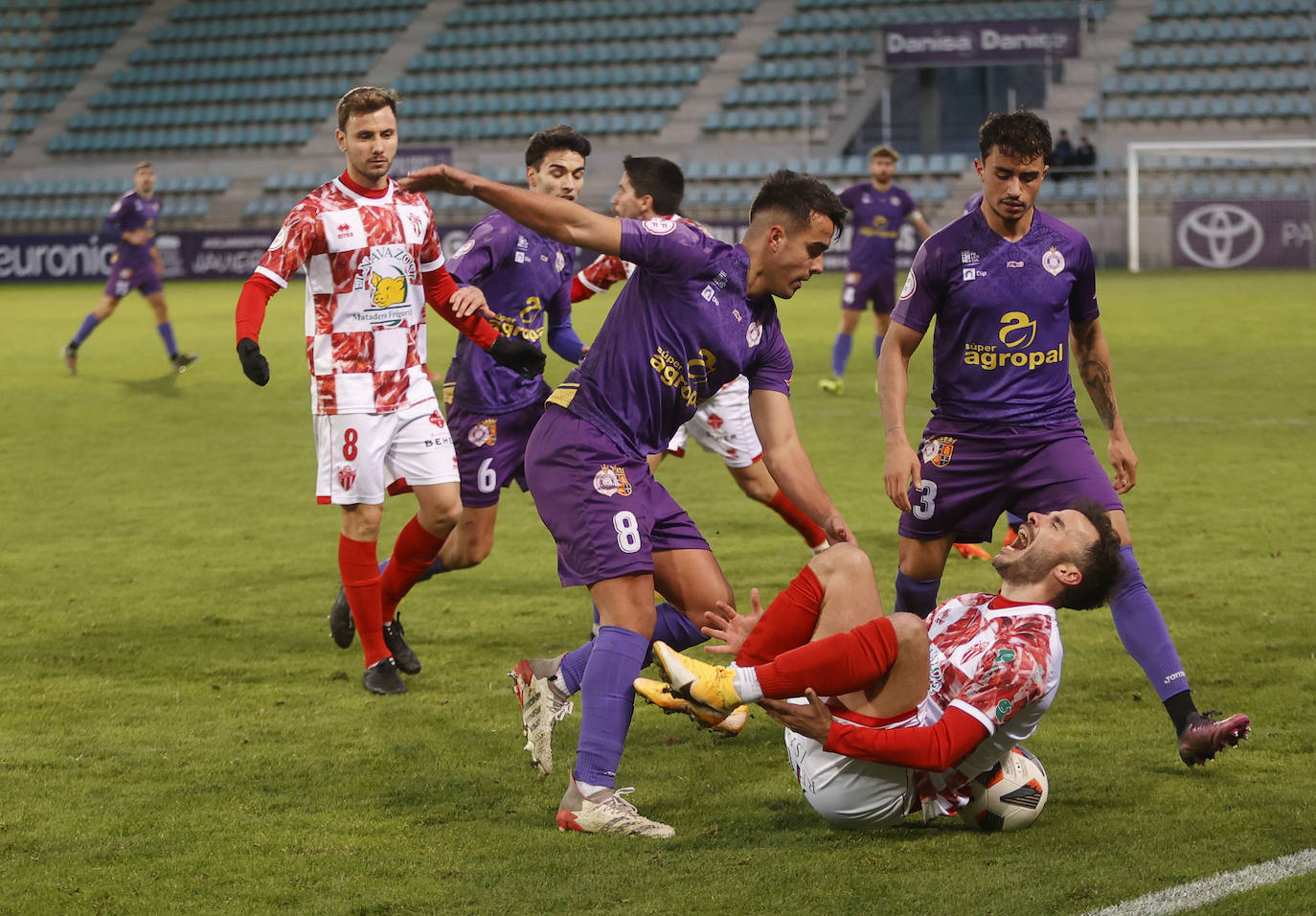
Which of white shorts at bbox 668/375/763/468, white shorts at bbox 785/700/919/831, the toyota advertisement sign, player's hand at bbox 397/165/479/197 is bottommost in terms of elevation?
the toyota advertisement sign

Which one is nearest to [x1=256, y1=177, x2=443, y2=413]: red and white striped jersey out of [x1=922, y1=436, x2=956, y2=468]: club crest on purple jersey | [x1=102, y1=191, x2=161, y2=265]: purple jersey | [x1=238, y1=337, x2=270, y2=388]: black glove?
[x1=238, y1=337, x2=270, y2=388]: black glove

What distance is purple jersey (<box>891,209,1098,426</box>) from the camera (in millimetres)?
4871

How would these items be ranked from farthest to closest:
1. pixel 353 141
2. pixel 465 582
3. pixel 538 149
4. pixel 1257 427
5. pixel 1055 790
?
pixel 1257 427
pixel 465 582
pixel 538 149
pixel 353 141
pixel 1055 790

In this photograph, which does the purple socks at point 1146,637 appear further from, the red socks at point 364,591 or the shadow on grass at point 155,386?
the shadow on grass at point 155,386

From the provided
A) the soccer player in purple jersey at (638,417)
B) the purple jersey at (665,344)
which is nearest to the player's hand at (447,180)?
the soccer player in purple jersey at (638,417)

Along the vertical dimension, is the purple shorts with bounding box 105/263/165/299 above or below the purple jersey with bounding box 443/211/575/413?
below

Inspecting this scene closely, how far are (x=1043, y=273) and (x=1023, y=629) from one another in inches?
60.2

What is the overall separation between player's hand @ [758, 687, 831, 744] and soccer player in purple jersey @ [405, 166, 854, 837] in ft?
2.04

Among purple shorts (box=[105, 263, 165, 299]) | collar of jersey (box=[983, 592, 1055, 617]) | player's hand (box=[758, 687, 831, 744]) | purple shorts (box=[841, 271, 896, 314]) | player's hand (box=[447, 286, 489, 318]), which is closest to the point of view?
player's hand (box=[758, 687, 831, 744])

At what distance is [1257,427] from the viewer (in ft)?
37.5

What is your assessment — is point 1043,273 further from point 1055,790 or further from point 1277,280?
point 1277,280

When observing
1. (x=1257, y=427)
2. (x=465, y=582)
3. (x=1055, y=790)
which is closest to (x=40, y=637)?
(x=465, y=582)

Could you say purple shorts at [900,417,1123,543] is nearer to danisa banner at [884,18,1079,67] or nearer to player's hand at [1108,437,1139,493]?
player's hand at [1108,437,1139,493]

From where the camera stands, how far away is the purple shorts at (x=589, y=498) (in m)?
4.10
